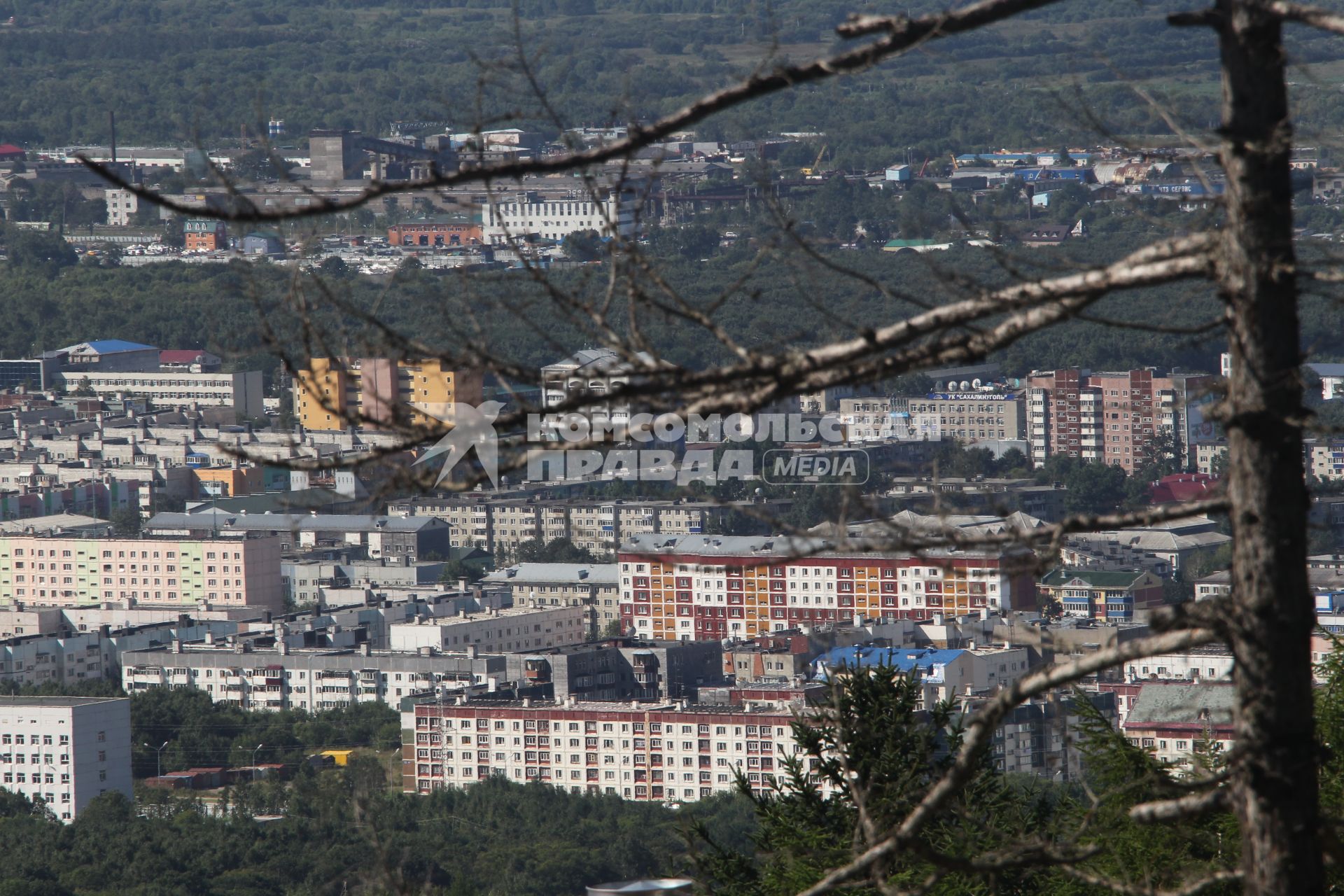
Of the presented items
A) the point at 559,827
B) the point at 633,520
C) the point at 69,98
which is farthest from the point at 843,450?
the point at 69,98

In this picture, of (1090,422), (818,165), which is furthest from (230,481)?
(818,165)

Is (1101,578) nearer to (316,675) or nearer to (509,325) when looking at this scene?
(316,675)

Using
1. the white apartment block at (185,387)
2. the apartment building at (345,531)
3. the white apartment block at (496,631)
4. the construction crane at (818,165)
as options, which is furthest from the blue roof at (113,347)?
the white apartment block at (496,631)

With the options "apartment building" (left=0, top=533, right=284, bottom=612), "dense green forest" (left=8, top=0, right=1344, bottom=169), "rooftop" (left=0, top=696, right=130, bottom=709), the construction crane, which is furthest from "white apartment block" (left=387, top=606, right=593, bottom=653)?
the construction crane

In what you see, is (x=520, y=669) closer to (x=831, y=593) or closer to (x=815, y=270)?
(x=831, y=593)

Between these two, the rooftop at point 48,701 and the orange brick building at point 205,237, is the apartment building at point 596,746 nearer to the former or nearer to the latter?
the rooftop at point 48,701

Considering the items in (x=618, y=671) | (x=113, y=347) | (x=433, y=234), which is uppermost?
(x=433, y=234)

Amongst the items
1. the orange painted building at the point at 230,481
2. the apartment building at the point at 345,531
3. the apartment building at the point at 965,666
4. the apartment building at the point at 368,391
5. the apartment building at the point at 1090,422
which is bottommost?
the apartment building at the point at 965,666
